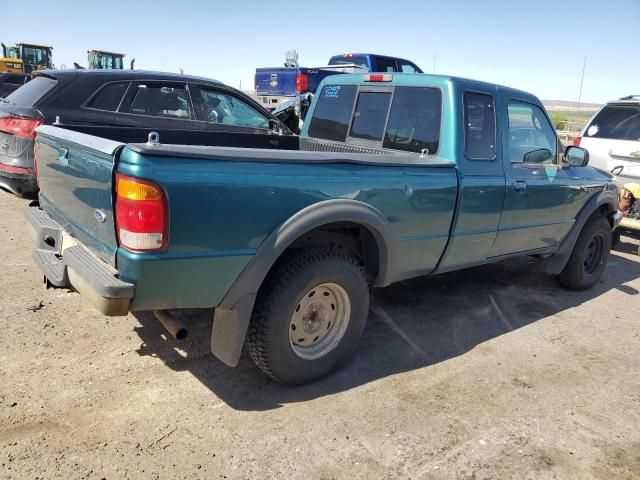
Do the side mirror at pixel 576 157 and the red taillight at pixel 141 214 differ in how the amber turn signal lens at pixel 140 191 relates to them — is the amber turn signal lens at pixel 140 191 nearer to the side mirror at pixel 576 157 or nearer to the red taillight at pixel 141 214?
the red taillight at pixel 141 214

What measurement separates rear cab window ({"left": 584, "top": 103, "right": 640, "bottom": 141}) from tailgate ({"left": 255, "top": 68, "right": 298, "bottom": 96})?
7736 mm

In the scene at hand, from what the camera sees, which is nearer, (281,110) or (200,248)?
(200,248)

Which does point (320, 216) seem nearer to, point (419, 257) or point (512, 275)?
point (419, 257)

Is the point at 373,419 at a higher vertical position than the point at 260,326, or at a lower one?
lower

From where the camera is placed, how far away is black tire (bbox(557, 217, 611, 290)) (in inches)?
208

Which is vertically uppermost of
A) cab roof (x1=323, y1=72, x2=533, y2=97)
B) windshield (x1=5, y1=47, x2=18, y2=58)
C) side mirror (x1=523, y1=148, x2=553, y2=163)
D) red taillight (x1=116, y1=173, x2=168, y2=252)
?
windshield (x1=5, y1=47, x2=18, y2=58)

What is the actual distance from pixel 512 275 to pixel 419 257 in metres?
2.68

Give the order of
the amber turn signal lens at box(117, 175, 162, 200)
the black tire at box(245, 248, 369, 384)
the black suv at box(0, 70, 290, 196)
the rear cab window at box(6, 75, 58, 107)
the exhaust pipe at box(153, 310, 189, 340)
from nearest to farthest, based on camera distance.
Result: the amber turn signal lens at box(117, 175, 162, 200) → the exhaust pipe at box(153, 310, 189, 340) → the black tire at box(245, 248, 369, 384) → the black suv at box(0, 70, 290, 196) → the rear cab window at box(6, 75, 58, 107)

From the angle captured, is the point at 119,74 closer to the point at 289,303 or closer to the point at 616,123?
the point at 289,303

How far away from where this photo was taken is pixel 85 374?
316 centimetres

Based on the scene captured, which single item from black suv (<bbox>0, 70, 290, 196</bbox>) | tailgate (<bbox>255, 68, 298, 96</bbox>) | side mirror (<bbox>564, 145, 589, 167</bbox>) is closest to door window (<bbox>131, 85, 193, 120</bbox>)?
black suv (<bbox>0, 70, 290, 196</bbox>)

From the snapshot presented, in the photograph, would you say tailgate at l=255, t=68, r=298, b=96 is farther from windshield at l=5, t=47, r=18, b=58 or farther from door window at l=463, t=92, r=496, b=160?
windshield at l=5, t=47, r=18, b=58

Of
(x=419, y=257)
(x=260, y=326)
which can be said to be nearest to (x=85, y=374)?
(x=260, y=326)

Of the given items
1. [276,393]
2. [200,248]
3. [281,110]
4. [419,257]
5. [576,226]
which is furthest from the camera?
[281,110]
